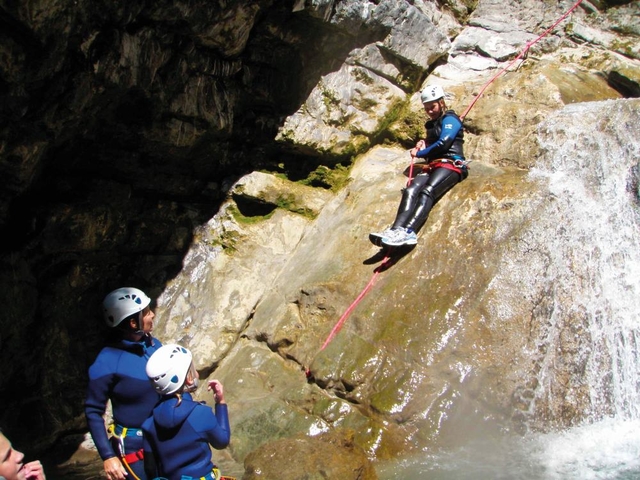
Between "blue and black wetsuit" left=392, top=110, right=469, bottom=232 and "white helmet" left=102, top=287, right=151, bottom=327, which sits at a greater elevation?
"blue and black wetsuit" left=392, top=110, right=469, bottom=232

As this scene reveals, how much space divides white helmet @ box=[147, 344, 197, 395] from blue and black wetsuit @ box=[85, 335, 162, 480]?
2.38ft

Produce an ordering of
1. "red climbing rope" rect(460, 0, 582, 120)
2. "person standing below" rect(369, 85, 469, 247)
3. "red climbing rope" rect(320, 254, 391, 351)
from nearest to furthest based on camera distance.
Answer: "red climbing rope" rect(320, 254, 391, 351) → "person standing below" rect(369, 85, 469, 247) → "red climbing rope" rect(460, 0, 582, 120)

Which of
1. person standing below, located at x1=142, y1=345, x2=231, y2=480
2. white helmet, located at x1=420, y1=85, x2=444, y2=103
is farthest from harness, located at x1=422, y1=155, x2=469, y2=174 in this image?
person standing below, located at x1=142, y1=345, x2=231, y2=480

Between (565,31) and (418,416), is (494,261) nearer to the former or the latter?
(418,416)

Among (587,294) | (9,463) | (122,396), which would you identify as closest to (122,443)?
(122,396)

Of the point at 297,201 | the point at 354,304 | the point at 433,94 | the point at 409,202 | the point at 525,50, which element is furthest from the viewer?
the point at 525,50

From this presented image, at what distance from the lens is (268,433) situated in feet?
22.6

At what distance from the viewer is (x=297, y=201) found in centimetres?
1020

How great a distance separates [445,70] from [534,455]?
7.60 metres

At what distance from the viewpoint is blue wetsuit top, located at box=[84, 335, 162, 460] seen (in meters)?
4.35

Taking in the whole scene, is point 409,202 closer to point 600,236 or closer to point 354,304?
point 354,304

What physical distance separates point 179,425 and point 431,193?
5.37 m

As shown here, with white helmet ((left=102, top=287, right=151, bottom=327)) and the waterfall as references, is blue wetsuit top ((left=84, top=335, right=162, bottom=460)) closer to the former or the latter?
white helmet ((left=102, top=287, right=151, bottom=327))

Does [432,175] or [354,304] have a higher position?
[432,175]
